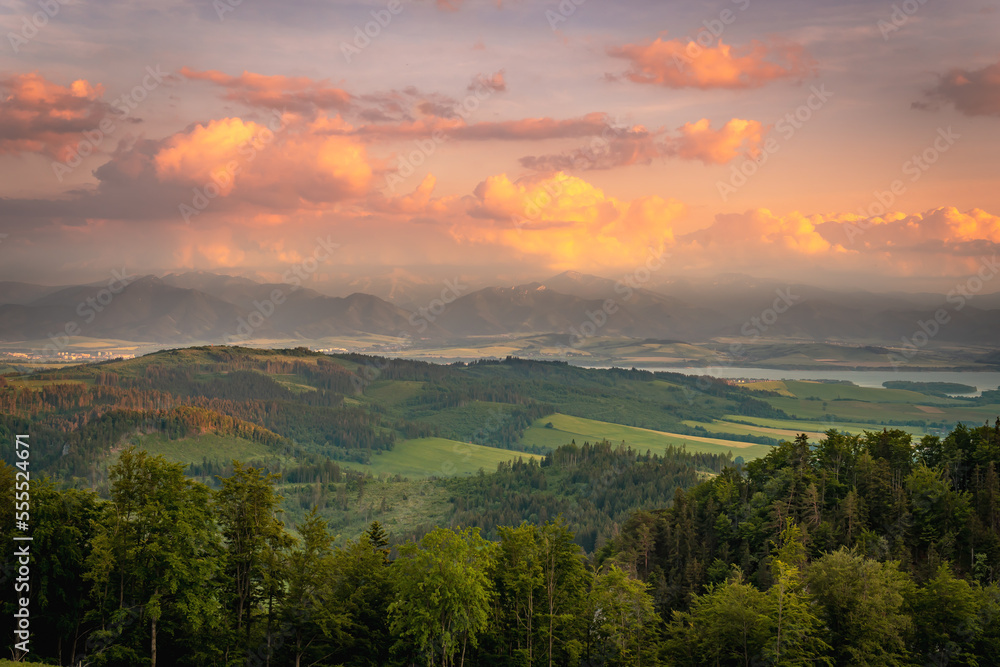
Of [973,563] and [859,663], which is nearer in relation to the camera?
[859,663]

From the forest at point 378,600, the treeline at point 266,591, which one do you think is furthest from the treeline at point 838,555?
the treeline at point 266,591

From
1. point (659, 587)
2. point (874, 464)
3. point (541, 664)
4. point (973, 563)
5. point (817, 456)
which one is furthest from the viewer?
point (817, 456)

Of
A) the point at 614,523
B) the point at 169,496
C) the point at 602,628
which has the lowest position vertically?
the point at 614,523

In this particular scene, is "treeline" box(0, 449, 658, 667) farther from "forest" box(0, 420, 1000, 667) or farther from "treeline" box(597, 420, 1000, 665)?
"treeline" box(597, 420, 1000, 665)

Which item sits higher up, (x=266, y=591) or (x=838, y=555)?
(x=838, y=555)

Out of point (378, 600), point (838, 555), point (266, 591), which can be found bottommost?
point (378, 600)

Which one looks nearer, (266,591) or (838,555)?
(266,591)

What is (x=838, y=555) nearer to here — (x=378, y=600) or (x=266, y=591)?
(x=378, y=600)

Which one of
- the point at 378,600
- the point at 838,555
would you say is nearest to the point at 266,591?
the point at 378,600

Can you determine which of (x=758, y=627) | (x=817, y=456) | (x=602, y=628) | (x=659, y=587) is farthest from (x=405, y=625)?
(x=817, y=456)

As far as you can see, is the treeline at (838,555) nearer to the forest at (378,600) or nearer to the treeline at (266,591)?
the forest at (378,600)

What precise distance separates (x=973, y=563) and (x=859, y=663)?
36.3m

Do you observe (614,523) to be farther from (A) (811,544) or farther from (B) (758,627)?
(B) (758,627)

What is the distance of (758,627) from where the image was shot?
54875mm
